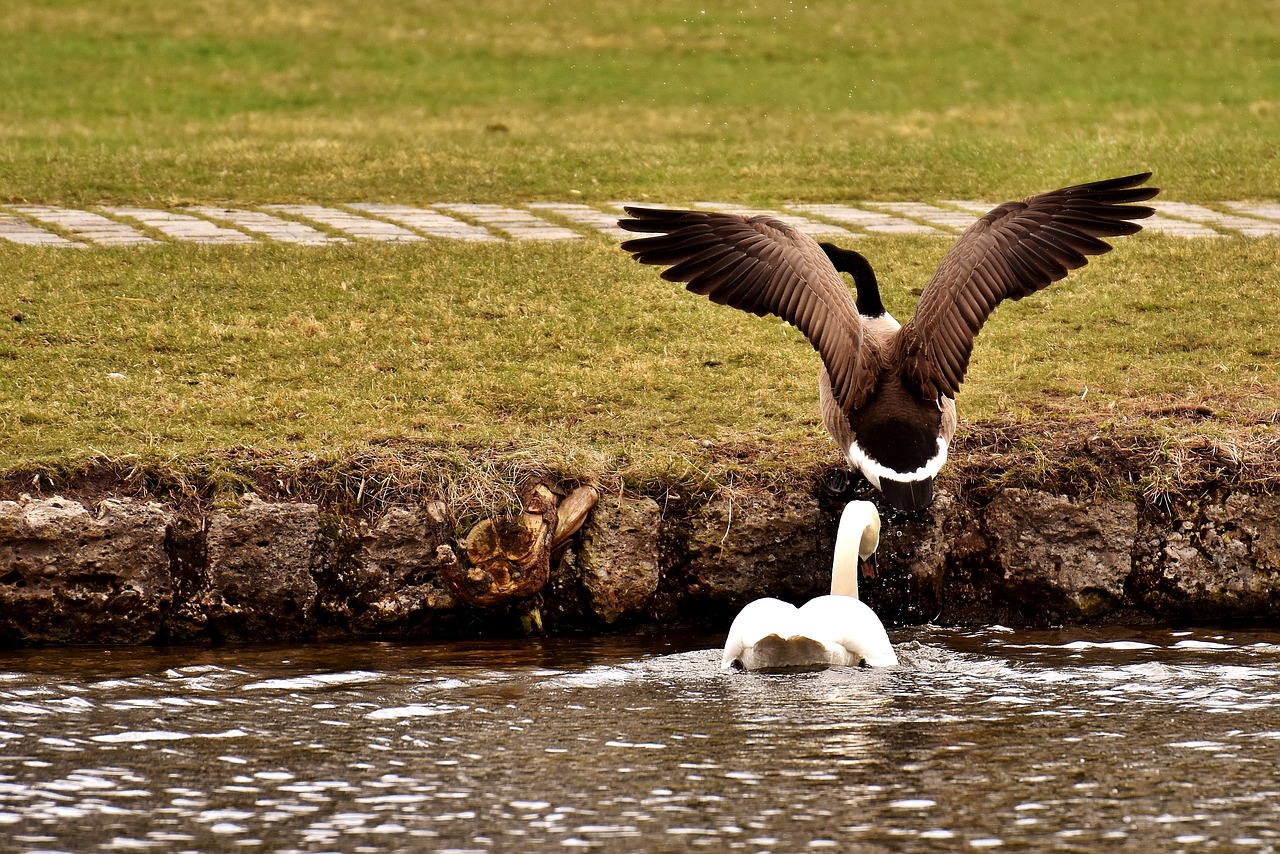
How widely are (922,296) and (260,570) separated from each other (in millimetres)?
3046

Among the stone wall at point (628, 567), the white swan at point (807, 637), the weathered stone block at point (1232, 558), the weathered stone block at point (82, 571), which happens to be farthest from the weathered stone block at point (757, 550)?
the weathered stone block at point (82, 571)

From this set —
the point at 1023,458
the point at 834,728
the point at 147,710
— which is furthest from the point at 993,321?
the point at 147,710

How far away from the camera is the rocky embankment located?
23.2 feet

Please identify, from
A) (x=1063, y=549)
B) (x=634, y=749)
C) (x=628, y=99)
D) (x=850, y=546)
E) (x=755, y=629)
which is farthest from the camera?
(x=628, y=99)

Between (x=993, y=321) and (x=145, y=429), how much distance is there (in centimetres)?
479

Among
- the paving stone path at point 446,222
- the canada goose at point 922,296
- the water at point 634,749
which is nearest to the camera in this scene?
the water at point 634,749

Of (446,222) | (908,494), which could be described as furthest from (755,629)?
(446,222)

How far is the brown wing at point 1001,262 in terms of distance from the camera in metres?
7.46

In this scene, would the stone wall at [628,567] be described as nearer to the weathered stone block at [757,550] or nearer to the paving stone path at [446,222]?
the weathered stone block at [757,550]

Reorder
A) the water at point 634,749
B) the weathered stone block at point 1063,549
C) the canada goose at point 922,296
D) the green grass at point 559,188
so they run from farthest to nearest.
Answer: the green grass at point 559,188, the weathered stone block at point 1063,549, the canada goose at point 922,296, the water at point 634,749

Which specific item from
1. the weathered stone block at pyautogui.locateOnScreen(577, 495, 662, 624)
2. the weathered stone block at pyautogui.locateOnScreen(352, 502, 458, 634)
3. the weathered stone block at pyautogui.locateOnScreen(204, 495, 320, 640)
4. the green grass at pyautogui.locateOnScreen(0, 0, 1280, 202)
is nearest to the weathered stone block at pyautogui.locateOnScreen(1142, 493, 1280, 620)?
the weathered stone block at pyautogui.locateOnScreen(577, 495, 662, 624)

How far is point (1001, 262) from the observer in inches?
301

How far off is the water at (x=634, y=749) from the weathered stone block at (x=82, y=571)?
0.17m

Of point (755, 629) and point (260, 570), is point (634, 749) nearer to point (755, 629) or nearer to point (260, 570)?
point (755, 629)
